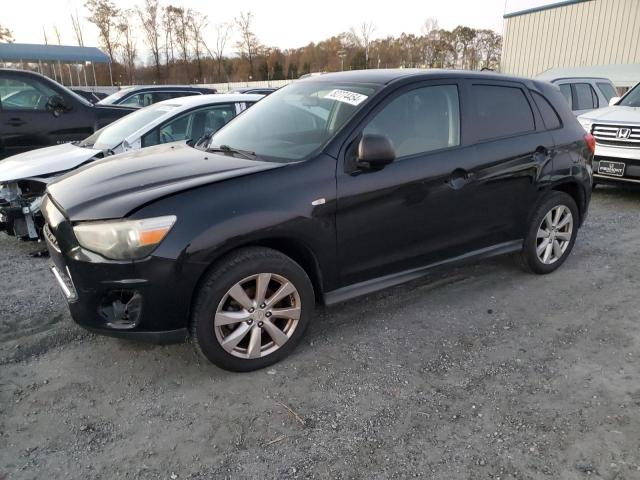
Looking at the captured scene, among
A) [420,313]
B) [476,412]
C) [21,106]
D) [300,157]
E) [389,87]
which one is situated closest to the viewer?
[476,412]

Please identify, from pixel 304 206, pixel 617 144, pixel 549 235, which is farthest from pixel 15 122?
pixel 617 144

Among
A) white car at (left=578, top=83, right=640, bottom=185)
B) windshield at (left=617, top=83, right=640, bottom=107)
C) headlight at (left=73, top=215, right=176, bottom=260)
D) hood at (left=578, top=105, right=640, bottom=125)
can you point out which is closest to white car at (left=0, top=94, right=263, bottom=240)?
headlight at (left=73, top=215, right=176, bottom=260)

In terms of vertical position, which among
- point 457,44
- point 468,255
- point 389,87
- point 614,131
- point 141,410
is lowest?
point 141,410

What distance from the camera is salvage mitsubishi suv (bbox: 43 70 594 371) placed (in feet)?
8.86

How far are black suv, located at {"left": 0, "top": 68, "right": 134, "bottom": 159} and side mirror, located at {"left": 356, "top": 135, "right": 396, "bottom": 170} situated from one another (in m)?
5.82

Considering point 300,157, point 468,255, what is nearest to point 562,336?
point 468,255

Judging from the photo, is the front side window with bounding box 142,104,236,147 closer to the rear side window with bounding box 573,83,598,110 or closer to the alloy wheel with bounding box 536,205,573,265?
the alloy wheel with bounding box 536,205,573,265

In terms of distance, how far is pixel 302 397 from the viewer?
9.24 ft

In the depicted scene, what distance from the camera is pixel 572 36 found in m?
26.8

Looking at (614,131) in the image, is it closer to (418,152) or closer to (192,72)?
(418,152)

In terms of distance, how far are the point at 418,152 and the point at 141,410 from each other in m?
2.41

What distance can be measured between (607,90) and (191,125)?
30.8 feet

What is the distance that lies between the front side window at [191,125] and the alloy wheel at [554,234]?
3.48 metres

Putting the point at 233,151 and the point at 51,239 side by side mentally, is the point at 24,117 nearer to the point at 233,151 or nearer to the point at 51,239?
the point at 51,239
